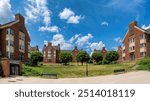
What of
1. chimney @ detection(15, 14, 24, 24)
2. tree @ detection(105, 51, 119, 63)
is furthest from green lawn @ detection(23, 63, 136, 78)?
tree @ detection(105, 51, 119, 63)

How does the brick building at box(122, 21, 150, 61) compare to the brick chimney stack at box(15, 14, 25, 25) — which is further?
the brick building at box(122, 21, 150, 61)

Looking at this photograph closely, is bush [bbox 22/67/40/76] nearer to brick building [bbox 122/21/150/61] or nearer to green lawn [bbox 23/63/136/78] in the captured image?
green lawn [bbox 23/63/136/78]

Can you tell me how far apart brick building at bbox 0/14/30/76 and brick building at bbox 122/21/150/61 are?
1039 inches

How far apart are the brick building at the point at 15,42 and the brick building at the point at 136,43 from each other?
26.4 metres

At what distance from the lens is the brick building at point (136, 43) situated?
65125 millimetres

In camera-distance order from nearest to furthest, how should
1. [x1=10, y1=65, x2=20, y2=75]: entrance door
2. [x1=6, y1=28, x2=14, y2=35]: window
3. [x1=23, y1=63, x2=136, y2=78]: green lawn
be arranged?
[x1=10, y1=65, x2=20, y2=75]: entrance door < [x1=23, y1=63, x2=136, y2=78]: green lawn < [x1=6, y1=28, x2=14, y2=35]: window

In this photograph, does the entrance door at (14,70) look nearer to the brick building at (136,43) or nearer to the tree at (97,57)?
the brick building at (136,43)

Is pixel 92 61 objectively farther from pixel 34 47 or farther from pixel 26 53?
pixel 26 53

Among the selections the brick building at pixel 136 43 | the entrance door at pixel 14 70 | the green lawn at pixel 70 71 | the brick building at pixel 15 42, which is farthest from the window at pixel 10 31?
the brick building at pixel 136 43

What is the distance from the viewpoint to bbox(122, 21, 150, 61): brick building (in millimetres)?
65125

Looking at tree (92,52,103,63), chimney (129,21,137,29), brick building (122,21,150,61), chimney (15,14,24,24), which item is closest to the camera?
chimney (15,14,24,24)

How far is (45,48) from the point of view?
91.6 meters

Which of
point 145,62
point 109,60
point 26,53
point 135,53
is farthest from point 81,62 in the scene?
point 145,62

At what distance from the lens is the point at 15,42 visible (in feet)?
178
